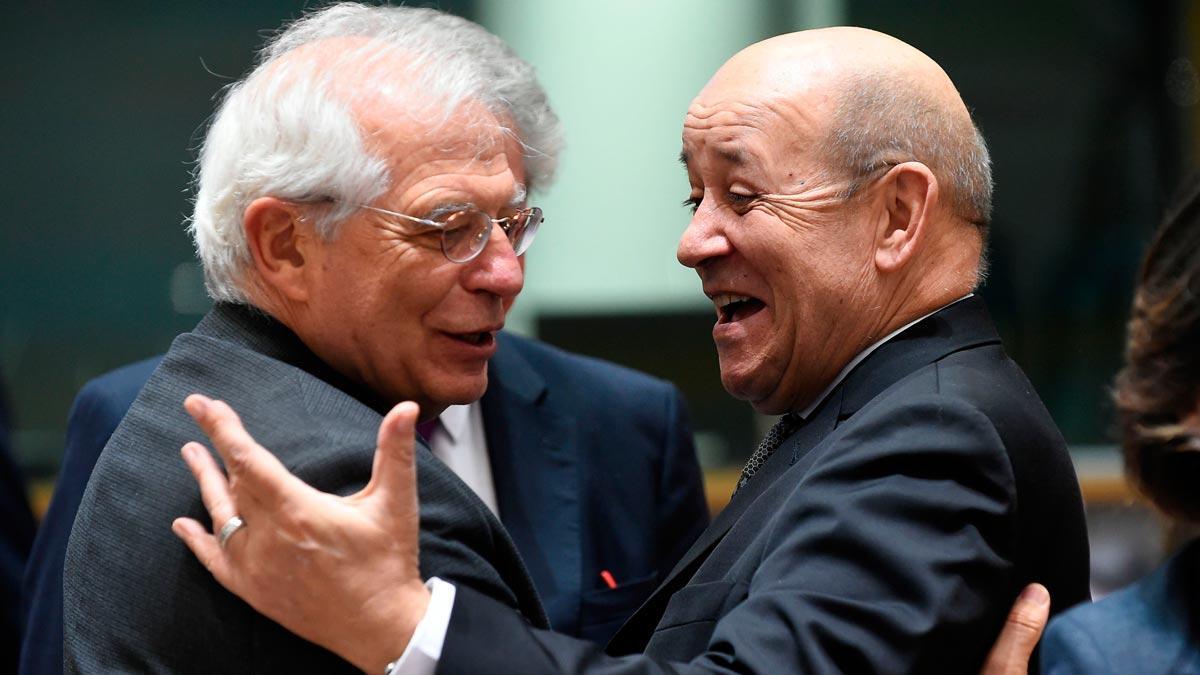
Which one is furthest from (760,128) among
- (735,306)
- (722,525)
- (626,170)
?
(626,170)

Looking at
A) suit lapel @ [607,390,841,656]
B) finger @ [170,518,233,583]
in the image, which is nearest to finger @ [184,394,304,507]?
finger @ [170,518,233,583]

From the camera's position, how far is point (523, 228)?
2.30 meters

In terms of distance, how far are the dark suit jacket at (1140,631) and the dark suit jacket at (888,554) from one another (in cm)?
24

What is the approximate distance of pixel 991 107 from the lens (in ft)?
16.4

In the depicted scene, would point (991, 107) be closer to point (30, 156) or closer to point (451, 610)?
point (30, 156)

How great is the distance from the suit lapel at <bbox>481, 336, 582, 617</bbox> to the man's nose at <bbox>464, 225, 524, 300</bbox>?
663 millimetres

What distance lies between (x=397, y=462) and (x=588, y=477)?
1.27m

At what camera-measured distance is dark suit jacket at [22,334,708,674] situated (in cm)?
264

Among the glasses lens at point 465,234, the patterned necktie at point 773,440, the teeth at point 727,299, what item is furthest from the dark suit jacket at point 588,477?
the glasses lens at point 465,234

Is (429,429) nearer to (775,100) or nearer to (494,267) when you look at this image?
(494,267)

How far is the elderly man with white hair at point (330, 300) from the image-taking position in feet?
5.81

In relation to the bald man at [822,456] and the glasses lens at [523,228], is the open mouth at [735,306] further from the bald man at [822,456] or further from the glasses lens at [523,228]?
the glasses lens at [523,228]

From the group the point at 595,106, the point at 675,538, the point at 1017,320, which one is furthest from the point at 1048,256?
the point at 675,538

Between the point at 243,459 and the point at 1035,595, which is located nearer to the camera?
the point at 243,459
